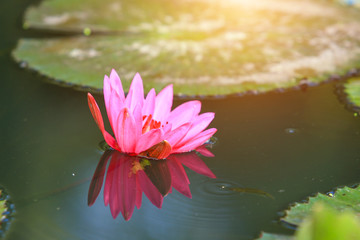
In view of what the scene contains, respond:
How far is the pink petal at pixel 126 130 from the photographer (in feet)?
4.39

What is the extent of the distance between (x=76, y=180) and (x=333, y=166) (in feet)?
2.77

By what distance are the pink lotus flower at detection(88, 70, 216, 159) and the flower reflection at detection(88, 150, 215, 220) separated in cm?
3

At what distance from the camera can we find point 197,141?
1.47 meters

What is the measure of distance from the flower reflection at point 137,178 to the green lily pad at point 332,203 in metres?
0.30

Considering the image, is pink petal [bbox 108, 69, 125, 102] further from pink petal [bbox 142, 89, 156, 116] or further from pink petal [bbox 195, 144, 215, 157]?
pink petal [bbox 195, 144, 215, 157]

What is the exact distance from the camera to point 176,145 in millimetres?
1452

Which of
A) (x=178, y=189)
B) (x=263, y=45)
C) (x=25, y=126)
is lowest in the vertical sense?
(x=25, y=126)

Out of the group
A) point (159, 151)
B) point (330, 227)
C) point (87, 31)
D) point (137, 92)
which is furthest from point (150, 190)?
point (87, 31)

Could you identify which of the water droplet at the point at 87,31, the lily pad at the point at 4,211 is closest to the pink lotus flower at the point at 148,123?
the lily pad at the point at 4,211

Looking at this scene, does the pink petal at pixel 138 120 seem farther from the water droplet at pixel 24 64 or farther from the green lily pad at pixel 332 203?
the water droplet at pixel 24 64

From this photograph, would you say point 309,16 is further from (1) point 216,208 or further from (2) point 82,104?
(1) point 216,208

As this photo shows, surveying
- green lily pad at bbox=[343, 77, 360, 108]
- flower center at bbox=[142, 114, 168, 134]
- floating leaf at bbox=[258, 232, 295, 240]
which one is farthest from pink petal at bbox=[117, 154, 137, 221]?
green lily pad at bbox=[343, 77, 360, 108]

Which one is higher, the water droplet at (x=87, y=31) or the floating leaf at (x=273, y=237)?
the water droplet at (x=87, y=31)

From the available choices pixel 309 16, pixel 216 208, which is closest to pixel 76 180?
pixel 216 208
